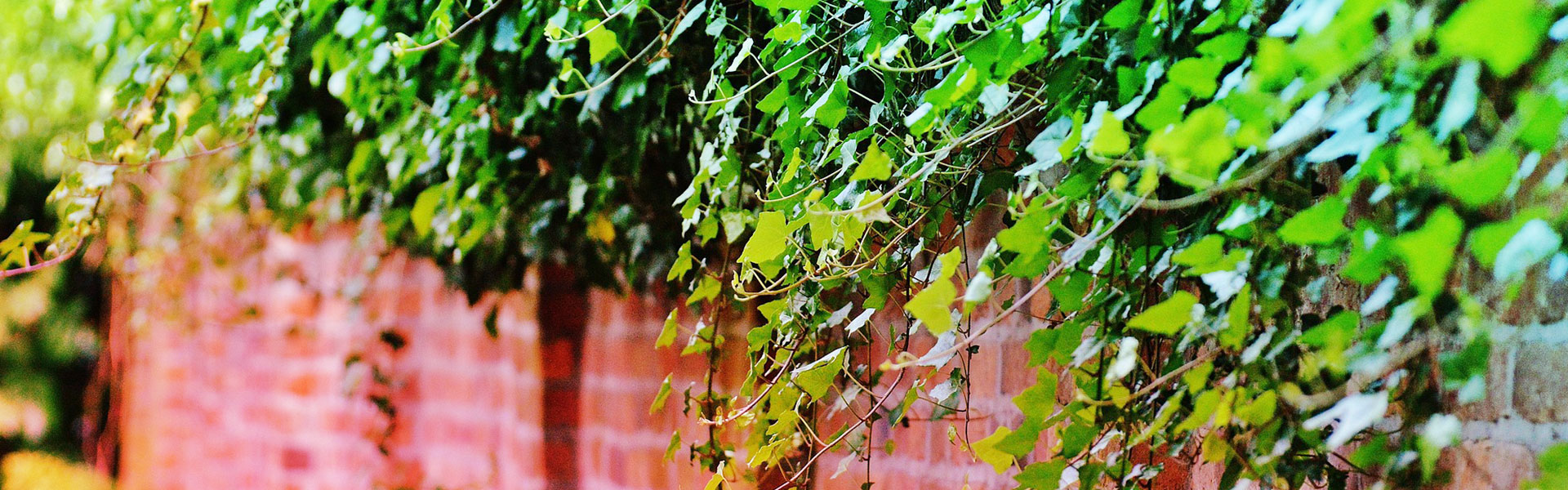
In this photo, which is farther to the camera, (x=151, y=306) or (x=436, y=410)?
(x=151, y=306)

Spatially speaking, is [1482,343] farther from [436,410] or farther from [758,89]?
[436,410]

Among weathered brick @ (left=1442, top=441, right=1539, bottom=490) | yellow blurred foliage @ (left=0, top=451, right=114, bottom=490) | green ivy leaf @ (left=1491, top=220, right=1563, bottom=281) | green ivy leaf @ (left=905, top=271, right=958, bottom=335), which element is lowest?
yellow blurred foliage @ (left=0, top=451, right=114, bottom=490)

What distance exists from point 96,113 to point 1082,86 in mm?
2487

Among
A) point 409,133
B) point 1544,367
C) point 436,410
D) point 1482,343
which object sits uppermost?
point 1482,343

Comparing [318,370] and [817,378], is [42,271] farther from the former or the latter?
[817,378]

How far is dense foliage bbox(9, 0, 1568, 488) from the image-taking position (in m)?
0.56

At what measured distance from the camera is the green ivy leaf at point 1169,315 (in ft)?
2.03

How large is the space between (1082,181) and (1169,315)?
0.52 ft

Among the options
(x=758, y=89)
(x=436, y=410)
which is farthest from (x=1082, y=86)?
(x=436, y=410)

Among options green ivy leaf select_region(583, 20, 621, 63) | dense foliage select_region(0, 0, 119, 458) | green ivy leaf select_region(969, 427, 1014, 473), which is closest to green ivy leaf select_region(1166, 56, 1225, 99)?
green ivy leaf select_region(969, 427, 1014, 473)

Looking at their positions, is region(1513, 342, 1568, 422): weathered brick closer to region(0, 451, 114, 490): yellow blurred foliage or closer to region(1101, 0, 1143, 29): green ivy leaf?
region(1101, 0, 1143, 29): green ivy leaf

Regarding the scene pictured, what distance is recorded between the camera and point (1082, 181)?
0.76 meters

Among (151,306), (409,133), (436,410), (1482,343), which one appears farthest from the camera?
(151,306)

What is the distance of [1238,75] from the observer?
0.66 meters
